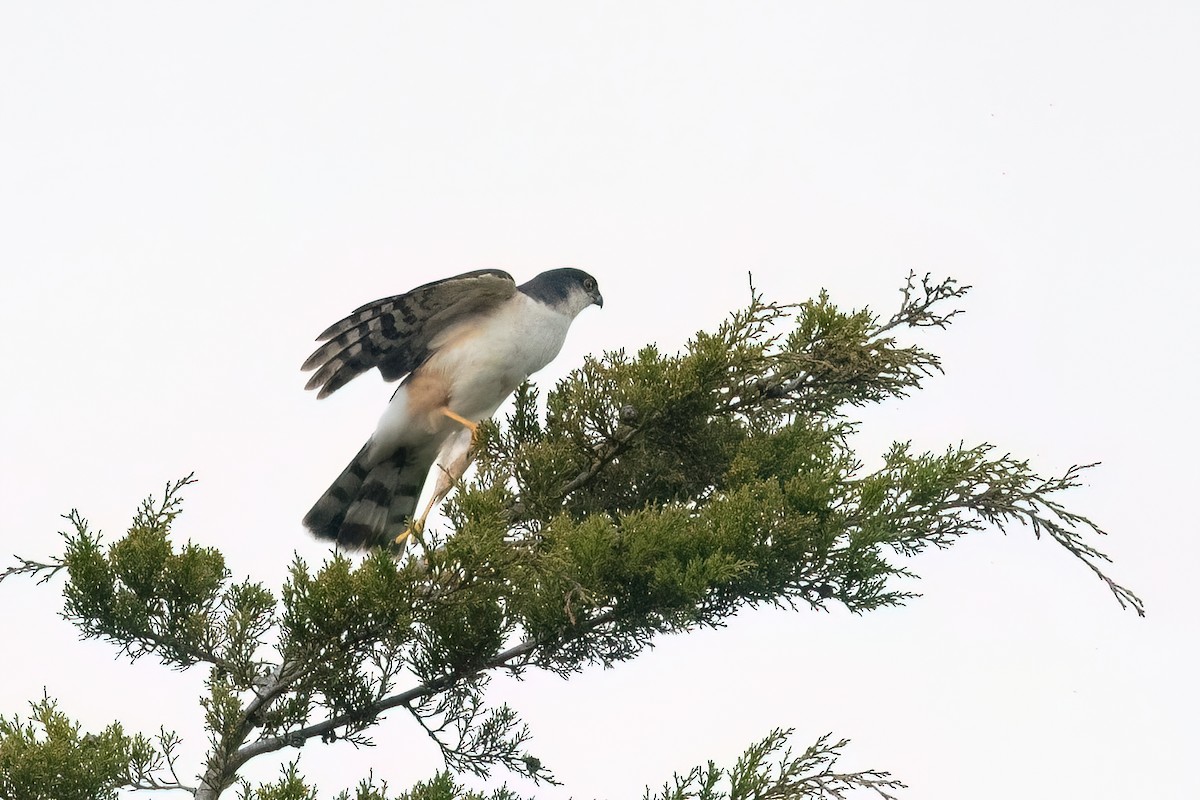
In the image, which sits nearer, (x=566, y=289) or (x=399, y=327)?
(x=399, y=327)

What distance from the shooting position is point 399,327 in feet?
20.7

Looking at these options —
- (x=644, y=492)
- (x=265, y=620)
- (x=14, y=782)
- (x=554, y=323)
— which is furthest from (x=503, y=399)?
(x=14, y=782)

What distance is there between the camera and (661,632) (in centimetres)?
418

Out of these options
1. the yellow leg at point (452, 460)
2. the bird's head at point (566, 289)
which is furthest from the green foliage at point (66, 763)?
the bird's head at point (566, 289)

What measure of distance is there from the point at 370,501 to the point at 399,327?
3.14 ft

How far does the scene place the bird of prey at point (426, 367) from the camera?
607 centimetres

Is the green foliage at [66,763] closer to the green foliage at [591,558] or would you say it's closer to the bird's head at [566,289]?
the green foliage at [591,558]

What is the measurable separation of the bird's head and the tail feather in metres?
1.09

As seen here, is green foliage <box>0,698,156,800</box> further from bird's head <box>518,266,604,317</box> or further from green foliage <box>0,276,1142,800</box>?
bird's head <box>518,266,604,317</box>

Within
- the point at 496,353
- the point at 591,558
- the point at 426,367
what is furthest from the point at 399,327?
the point at 591,558

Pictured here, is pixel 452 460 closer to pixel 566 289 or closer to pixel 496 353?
pixel 496 353

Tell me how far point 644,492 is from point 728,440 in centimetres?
40

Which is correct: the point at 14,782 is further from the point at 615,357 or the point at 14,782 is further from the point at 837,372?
the point at 837,372

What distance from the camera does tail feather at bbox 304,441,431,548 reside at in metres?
6.33
